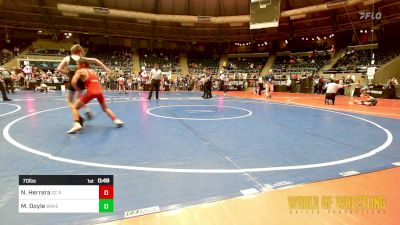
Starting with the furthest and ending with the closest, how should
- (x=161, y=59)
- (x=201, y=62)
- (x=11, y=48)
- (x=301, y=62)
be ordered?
(x=201, y=62)
(x=161, y=59)
(x=301, y=62)
(x=11, y=48)

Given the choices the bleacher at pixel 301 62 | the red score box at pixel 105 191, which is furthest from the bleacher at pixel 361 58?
the red score box at pixel 105 191

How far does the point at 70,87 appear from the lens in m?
5.88

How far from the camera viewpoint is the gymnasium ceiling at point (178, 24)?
27578mm

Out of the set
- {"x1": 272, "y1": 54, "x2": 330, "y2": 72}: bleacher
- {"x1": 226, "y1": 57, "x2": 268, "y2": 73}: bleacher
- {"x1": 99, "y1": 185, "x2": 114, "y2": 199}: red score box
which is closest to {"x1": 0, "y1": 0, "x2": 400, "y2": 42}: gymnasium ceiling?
{"x1": 272, "y1": 54, "x2": 330, "y2": 72}: bleacher

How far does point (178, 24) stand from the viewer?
112 ft

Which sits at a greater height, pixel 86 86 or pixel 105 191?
pixel 86 86

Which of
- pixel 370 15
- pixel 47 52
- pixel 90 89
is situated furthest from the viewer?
pixel 47 52

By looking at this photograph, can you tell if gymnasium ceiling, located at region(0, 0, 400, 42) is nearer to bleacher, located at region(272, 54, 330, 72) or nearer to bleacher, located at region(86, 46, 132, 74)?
bleacher, located at region(86, 46, 132, 74)

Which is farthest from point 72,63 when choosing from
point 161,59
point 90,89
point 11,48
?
point 11,48

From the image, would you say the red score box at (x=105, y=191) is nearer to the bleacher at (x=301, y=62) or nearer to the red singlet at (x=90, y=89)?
the red singlet at (x=90, y=89)
